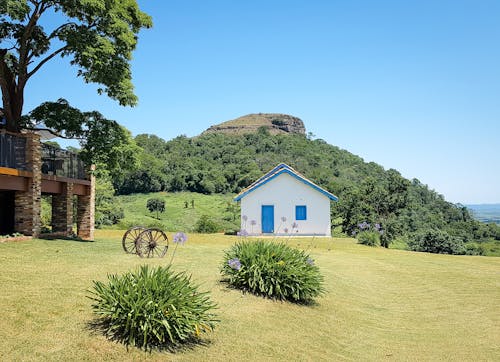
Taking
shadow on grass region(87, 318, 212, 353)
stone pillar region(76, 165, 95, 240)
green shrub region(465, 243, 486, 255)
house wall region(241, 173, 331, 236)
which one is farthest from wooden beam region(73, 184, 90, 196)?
green shrub region(465, 243, 486, 255)

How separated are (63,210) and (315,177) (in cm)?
4813

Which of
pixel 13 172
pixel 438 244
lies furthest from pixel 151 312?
pixel 438 244

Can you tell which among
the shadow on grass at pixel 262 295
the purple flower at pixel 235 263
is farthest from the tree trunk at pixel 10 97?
the purple flower at pixel 235 263

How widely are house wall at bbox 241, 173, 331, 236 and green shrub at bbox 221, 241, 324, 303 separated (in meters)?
20.2

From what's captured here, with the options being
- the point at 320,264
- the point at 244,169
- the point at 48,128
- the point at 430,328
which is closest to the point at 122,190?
the point at 244,169

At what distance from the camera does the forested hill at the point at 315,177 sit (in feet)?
148

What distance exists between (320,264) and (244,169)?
185ft

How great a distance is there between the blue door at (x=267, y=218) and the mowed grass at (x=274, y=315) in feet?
48.3

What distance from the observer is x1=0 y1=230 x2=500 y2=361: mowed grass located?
7.44m

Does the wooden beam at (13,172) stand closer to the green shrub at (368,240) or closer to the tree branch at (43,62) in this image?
the tree branch at (43,62)

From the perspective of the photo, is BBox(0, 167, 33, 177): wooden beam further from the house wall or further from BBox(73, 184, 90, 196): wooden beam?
the house wall

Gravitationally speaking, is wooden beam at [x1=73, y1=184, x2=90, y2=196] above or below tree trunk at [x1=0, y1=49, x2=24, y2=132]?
below

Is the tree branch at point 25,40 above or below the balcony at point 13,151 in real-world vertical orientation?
above

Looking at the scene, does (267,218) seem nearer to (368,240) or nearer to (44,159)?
(368,240)
